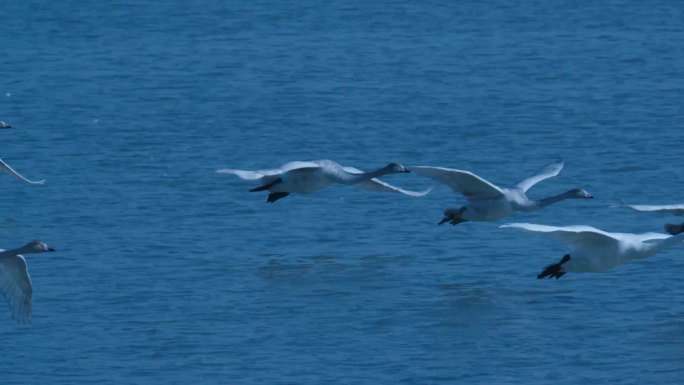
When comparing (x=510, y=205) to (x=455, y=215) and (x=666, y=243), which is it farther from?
(x=666, y=243)

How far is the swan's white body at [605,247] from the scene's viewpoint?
1333cm

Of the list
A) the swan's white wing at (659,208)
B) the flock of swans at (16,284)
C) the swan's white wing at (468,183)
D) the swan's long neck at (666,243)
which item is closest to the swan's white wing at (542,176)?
the swan's white wing at (468,183)

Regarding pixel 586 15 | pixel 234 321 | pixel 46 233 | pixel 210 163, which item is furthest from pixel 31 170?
pixel 586 15

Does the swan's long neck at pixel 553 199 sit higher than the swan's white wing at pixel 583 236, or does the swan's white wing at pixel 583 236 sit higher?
the swan's white wing at pixel 583 236

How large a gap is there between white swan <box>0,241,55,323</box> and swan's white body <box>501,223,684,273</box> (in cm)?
374

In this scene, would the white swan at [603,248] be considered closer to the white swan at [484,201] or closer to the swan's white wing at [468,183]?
the swan's white wing at [468,183]

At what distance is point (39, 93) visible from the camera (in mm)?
24891

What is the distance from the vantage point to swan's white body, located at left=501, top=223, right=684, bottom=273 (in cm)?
1333

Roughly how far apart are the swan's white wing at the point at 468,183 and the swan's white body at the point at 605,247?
55.7 inches

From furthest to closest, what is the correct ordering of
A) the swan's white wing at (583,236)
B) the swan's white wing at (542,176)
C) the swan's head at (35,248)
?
the swan's white wing at (542,176), the swan's head at (35,248), the swan's white wing at (583,236)

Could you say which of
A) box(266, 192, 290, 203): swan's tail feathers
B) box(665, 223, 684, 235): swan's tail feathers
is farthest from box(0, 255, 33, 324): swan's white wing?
box(665, 223, 684, 235): swan's tail feathers

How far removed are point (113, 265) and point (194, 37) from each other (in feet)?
50.3

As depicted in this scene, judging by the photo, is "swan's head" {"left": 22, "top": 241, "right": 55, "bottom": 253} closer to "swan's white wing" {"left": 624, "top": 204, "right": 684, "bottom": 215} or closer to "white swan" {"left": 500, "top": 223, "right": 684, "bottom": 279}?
"white swan" {"left": 500, "top": 223, "right": 684, "bottom": 279}

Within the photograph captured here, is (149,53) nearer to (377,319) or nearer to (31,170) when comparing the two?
(31,170)
